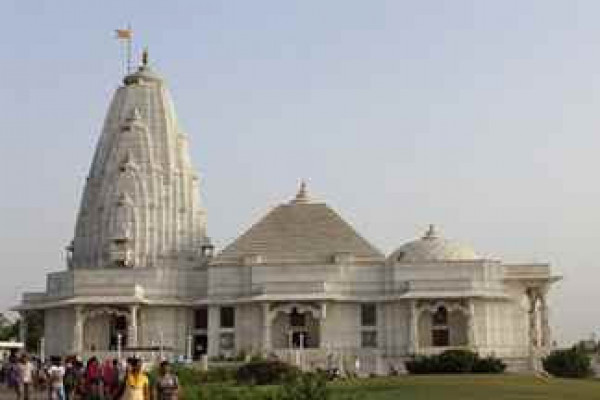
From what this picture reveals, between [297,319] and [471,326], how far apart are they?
1215 cm

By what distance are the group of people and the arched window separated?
4026cm

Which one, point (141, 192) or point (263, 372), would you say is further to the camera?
point (141, 192)

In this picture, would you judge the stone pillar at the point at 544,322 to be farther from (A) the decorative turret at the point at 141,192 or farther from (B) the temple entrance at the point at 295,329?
(A) the decorative turret at the point at 141,192

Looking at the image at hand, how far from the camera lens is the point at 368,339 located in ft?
227

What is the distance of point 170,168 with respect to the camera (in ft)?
262

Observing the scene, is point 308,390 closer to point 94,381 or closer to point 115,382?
point 115,382

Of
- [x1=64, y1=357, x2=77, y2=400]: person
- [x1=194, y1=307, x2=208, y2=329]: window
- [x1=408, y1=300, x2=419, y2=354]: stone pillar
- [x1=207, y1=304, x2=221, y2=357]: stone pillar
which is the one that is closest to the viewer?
[x1=64, y1=357, x2=77, y2=400]: person

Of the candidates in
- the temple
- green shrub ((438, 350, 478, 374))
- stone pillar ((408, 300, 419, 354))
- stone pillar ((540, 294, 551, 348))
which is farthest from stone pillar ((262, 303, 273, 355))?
stone pillar ((540, 294, 551, 348))

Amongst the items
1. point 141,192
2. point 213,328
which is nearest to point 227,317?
point 213,328

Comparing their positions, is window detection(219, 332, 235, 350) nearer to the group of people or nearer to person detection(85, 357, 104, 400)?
the group of people

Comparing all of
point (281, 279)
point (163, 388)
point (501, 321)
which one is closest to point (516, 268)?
point (501, 321)

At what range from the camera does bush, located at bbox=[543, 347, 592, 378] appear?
5788cm

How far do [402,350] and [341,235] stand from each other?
11.2 m

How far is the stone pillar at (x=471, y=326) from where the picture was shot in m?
66.2
